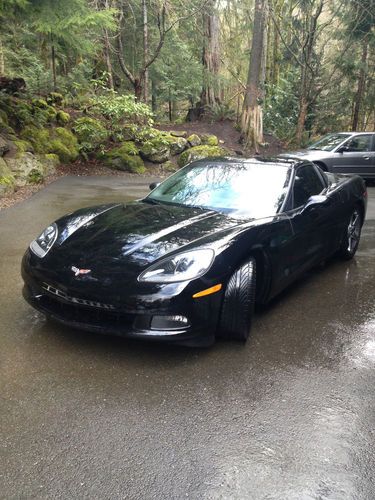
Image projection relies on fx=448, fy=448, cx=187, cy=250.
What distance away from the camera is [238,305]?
3340 mm

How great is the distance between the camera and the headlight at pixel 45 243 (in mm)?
3564

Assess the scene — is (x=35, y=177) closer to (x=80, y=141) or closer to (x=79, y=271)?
(x=80, y=141)

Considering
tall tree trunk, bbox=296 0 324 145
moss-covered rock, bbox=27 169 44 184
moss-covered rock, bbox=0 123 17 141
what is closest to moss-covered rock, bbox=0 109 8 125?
moss-covered rock, bbox=0 123 17 141

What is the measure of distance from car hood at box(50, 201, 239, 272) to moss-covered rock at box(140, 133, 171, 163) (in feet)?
34.2

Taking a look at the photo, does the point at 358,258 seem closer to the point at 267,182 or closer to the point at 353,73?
the point at 267,182

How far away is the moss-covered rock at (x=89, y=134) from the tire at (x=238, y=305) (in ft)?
36.9

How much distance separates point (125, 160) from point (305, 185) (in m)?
9.77

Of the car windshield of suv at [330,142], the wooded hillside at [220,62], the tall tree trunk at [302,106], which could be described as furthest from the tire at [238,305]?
the tall tree trunk at [302,106]

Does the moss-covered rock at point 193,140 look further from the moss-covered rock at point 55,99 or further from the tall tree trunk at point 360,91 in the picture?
the tall tree trunk at point 360,91

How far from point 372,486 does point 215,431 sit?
0.82 meters

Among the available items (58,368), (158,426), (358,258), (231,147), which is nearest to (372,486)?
(158,426)

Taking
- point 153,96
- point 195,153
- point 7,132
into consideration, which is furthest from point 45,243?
point 153,96

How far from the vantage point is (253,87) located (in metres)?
16.7

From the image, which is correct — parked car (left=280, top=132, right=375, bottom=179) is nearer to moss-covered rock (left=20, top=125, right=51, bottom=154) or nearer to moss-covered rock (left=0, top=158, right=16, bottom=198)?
moss-covered rock (left=20, top=125, right=51, bottom=154)
